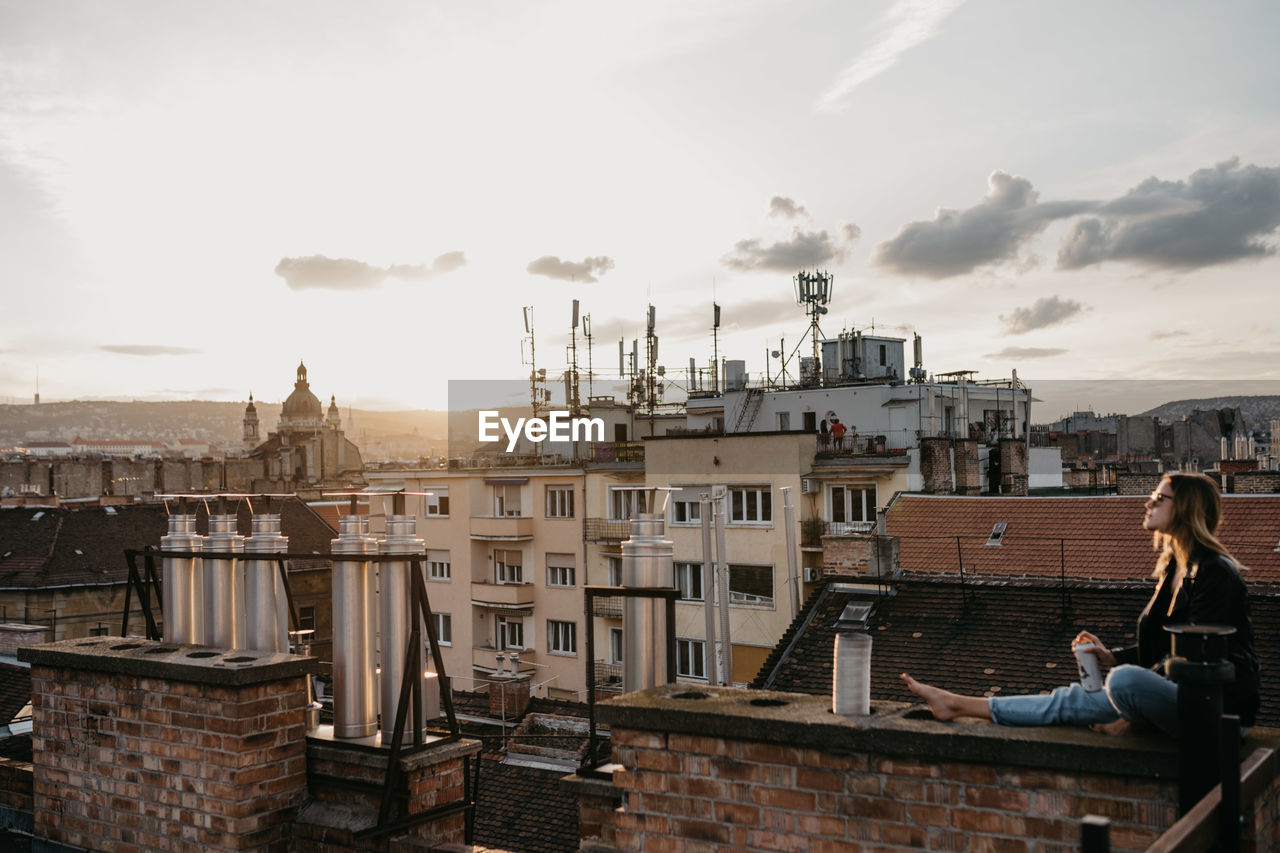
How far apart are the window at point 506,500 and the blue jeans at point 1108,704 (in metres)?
38.6

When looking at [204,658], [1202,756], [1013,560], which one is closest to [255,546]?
[204,658]

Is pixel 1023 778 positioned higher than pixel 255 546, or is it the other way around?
pixel 255 546

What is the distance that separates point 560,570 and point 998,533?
1873 cm

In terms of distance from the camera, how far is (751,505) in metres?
34.1

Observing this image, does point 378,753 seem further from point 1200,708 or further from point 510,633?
point 510,633

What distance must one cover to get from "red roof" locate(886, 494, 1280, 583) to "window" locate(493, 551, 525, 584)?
17.6 metres

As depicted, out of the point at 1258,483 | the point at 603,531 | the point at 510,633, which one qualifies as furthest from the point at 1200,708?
the point at 510,633

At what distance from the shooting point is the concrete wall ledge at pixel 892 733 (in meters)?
3.06

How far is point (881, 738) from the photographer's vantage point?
3318 millimetres

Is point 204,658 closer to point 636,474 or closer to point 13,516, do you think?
point 636,474

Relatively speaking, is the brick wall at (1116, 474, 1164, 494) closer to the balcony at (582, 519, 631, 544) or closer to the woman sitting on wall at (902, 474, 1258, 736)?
the balcony at (582, 519, 631, 544)

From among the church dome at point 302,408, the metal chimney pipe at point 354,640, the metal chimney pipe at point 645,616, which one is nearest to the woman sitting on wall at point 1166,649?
the metal chimney pipe at point 645,616

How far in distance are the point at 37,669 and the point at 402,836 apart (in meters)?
2.26

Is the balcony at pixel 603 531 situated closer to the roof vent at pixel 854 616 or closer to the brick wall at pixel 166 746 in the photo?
the roof vent at pixel 854 616
